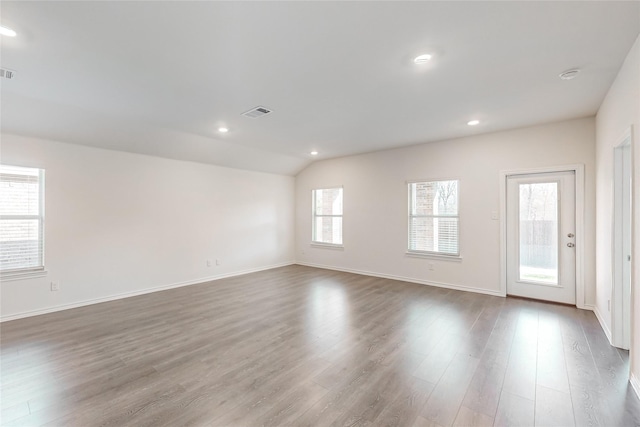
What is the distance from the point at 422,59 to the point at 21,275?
219 inches

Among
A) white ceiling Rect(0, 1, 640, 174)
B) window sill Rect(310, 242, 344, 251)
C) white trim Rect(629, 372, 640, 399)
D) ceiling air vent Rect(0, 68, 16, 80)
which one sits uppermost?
white ceiling Rect(0, 1, 640, 174)

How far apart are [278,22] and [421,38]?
1.06 meters

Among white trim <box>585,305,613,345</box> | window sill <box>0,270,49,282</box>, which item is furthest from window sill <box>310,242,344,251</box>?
window sill <box>0,270,49,282</box>

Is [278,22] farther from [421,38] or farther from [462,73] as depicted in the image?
[462,73]

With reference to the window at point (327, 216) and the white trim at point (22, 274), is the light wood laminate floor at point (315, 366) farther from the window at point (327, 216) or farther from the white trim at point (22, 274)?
the window at point (327, 216)

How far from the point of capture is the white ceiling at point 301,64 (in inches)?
71.0

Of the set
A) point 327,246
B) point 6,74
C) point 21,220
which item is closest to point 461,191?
point 327,246

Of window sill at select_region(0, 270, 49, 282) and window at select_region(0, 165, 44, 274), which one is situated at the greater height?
window at select_region(0, 165, 44, 274)

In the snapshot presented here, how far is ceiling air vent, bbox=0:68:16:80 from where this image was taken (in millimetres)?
2488

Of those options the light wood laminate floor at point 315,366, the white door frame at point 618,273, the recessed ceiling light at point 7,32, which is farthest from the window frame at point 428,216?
the recessed ceiling light at point 7,32

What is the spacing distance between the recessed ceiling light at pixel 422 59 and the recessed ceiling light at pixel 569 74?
1445 millimetres

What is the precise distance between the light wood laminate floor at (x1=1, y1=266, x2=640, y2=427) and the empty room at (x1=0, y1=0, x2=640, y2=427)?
0.02 m

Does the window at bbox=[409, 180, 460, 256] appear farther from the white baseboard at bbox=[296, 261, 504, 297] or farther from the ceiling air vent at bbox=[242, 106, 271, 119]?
the ceiling air vent at bbox=[242, 106, 271, 119]

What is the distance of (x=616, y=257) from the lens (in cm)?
274
